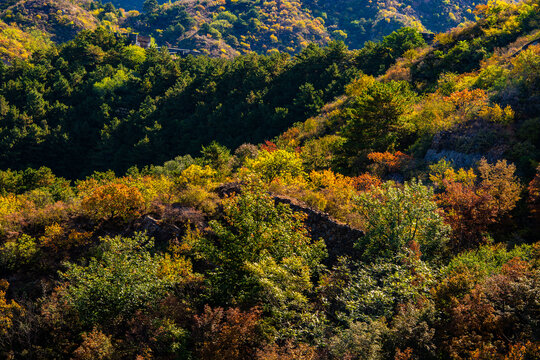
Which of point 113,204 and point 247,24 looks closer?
point 113,204

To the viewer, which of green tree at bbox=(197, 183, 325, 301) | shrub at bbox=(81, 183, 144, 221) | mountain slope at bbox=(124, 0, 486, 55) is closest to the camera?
green tree at bbox=(197, 183, 325, 301)

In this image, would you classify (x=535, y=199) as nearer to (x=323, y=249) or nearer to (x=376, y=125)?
(x=323, y=249)

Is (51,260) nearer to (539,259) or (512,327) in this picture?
(512,327)

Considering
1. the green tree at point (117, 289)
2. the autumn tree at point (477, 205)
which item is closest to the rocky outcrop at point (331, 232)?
the autumn tree at point (477, 205)

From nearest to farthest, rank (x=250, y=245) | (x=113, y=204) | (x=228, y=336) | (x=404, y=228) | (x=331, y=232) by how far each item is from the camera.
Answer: (x=228, y=336) → (x=250, y=245) → (x=404, y=228) → (x=331, y=232) → (x=113, y=204)

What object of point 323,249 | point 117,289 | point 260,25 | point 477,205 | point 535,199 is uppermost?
point 535,199

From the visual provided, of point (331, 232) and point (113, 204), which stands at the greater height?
point (331, 232)

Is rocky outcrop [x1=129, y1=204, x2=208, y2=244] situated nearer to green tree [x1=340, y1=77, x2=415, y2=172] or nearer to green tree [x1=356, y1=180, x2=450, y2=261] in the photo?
green tree [x1=356, y1=180, x2=450, y2=261]

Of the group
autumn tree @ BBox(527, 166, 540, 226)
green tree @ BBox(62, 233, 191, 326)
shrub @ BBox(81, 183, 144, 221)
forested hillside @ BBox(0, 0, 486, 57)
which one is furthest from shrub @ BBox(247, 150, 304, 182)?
forested hillside @ BBox(0, 0, 486, 57)

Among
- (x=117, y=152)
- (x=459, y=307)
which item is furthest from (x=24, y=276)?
(x=117, y=152)

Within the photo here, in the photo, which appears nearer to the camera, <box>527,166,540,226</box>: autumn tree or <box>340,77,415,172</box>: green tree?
<box>527,166,540,226</box>: autumn tree

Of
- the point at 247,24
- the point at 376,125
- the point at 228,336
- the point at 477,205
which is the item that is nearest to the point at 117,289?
the point at 228,336

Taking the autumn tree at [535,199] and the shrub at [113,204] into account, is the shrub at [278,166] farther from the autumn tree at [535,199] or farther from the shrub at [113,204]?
the autumn tree at [535,199]

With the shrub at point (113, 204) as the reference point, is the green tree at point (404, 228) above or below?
above
